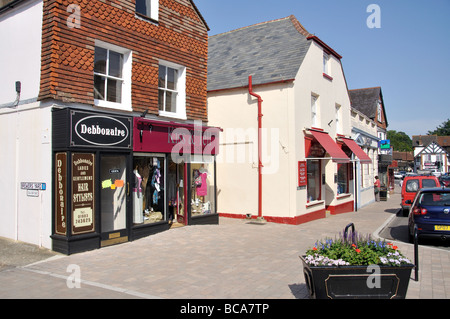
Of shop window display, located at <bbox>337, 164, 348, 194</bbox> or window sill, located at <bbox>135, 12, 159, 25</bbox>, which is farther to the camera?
shop window display, located at <bbox>337, 164, 348, 194</bbox>

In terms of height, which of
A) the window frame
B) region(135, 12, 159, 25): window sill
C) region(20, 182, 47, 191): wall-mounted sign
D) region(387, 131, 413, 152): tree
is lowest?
region(20, 182, 47, 191): wall-mounted sign

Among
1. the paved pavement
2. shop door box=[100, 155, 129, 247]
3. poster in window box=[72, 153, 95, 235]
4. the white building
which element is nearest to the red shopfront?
shop door box=[100, 155, 129, 247]

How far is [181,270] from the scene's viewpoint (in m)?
7.20

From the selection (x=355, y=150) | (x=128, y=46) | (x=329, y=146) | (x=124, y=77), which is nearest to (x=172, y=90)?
(x=124, y=77)

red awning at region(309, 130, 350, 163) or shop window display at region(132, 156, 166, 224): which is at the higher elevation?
red awning at region(309, 130, 350, 163)

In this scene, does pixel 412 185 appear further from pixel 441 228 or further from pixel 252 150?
pixel 441 228

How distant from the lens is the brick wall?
A: 27.7ft

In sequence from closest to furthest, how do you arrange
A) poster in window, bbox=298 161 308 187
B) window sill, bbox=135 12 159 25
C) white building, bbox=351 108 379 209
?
window sill, bbox=135 12 159 25 < poster in window, bbox=298 161 308 187 < white building, bbox=351 108 379 209

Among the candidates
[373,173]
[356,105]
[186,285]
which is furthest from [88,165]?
[356,105]

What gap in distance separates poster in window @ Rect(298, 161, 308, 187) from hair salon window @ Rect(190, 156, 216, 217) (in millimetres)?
3233

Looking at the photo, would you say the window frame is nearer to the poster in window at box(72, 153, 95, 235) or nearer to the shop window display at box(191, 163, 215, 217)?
the poster in window at box(72, 153, 95, 235)

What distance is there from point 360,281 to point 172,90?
339 inches

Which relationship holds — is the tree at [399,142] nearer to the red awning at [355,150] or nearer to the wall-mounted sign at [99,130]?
the red awning at [355,150]

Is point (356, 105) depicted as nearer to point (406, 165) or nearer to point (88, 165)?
point (88, 165)
